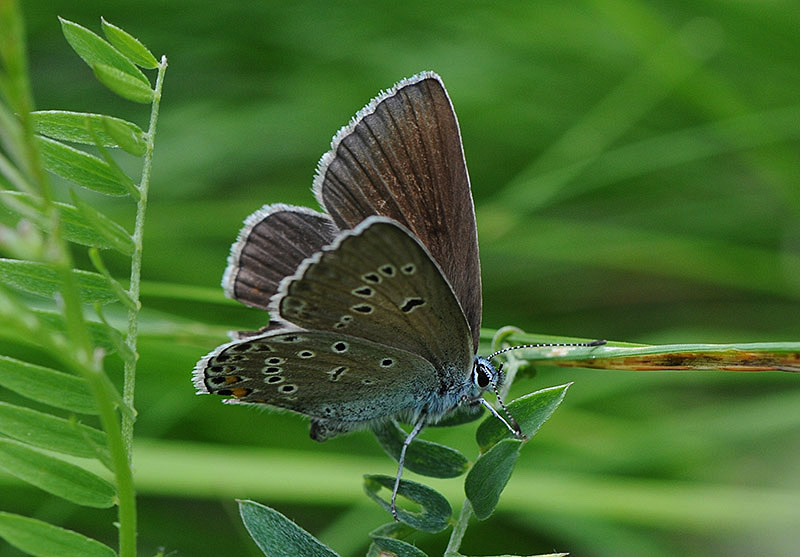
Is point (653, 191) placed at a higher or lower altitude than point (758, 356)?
higher

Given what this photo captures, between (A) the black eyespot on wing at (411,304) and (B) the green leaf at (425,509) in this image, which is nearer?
(B) the green leaf at (425,509)

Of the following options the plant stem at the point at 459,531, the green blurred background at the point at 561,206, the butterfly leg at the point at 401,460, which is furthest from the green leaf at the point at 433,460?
the green blurred background at the point at 561,206

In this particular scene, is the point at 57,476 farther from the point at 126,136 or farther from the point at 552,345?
the point at 552,345

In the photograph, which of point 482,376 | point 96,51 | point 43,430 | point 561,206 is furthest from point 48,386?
point 561,206

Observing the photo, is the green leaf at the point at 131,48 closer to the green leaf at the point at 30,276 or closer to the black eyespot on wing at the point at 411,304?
the green leaf at the point at 30,276

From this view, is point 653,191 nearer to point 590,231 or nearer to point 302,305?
point 590,231

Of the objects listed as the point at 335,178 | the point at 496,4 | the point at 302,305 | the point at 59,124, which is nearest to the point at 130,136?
the point at 59,124
